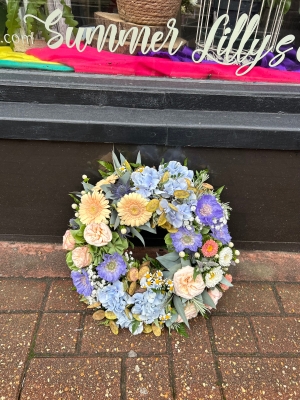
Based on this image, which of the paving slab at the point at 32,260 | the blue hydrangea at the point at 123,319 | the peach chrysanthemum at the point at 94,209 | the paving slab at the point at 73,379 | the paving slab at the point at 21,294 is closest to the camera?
the paving slab at the point at 73,379

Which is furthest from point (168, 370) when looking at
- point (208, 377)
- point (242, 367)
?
point (242, 367)

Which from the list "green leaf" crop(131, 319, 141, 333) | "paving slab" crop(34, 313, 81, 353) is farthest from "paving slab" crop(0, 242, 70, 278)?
"green leaf" crop(131, 319, 141, 333)

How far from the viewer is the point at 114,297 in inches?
69.7

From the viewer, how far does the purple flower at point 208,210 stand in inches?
67.9

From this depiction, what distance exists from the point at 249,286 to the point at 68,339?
41.4 inches

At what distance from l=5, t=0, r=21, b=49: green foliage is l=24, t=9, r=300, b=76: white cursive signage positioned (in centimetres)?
6

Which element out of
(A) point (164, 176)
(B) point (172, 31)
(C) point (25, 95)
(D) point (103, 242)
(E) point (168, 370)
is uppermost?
(B) point (172, 31)

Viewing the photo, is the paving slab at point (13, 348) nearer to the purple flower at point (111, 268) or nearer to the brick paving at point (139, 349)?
the brick paving at point (139, 349)

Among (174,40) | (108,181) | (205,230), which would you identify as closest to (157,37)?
(174,40)

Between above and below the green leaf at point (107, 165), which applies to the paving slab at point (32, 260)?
below

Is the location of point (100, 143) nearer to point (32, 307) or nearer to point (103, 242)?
point (103, 242)

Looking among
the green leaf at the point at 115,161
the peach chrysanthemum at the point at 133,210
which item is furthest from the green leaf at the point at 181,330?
the green leaf at the point at 115,161

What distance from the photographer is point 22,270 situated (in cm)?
213

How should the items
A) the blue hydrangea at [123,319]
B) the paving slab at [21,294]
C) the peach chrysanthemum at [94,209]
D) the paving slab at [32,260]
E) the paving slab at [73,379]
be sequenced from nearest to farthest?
the paving slab at [73,379] < the peach chrysanthemum at [94,209] < the blue hydrangea at [123,319] < the paving slab at [21,294] < the paving slab at [32,260]
